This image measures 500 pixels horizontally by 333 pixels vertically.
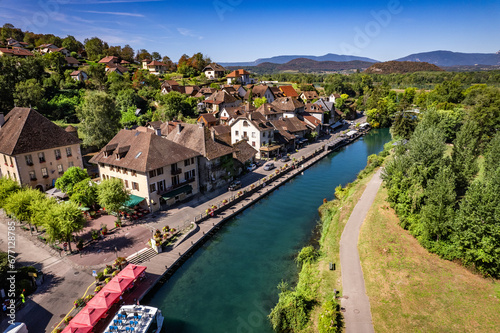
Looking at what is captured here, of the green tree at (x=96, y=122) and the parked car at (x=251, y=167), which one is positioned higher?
the green tree at (x=96, y=122)

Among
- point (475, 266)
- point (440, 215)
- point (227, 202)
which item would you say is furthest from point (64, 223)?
point (475, 266)

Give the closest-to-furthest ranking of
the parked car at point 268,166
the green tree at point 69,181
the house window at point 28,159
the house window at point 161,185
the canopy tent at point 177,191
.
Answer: the house window at point 161,185, the canopy tent at point 177,191, the green tree at point 69,181, the house window at point 28,159, the parked car at point 268,166

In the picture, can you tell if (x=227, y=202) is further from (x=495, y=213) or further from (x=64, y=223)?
(x=495, y=213)

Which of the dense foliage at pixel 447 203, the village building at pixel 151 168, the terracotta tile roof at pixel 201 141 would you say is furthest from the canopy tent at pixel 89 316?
the dense foliage at pixel 447 203

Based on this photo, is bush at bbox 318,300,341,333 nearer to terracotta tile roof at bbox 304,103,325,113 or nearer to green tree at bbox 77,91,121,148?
green tree at bbox 77,91,121,148

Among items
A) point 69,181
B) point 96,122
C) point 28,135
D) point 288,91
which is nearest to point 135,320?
point 69,181

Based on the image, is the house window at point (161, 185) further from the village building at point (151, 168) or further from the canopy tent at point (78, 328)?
the canopy tent at point (78, 328)
